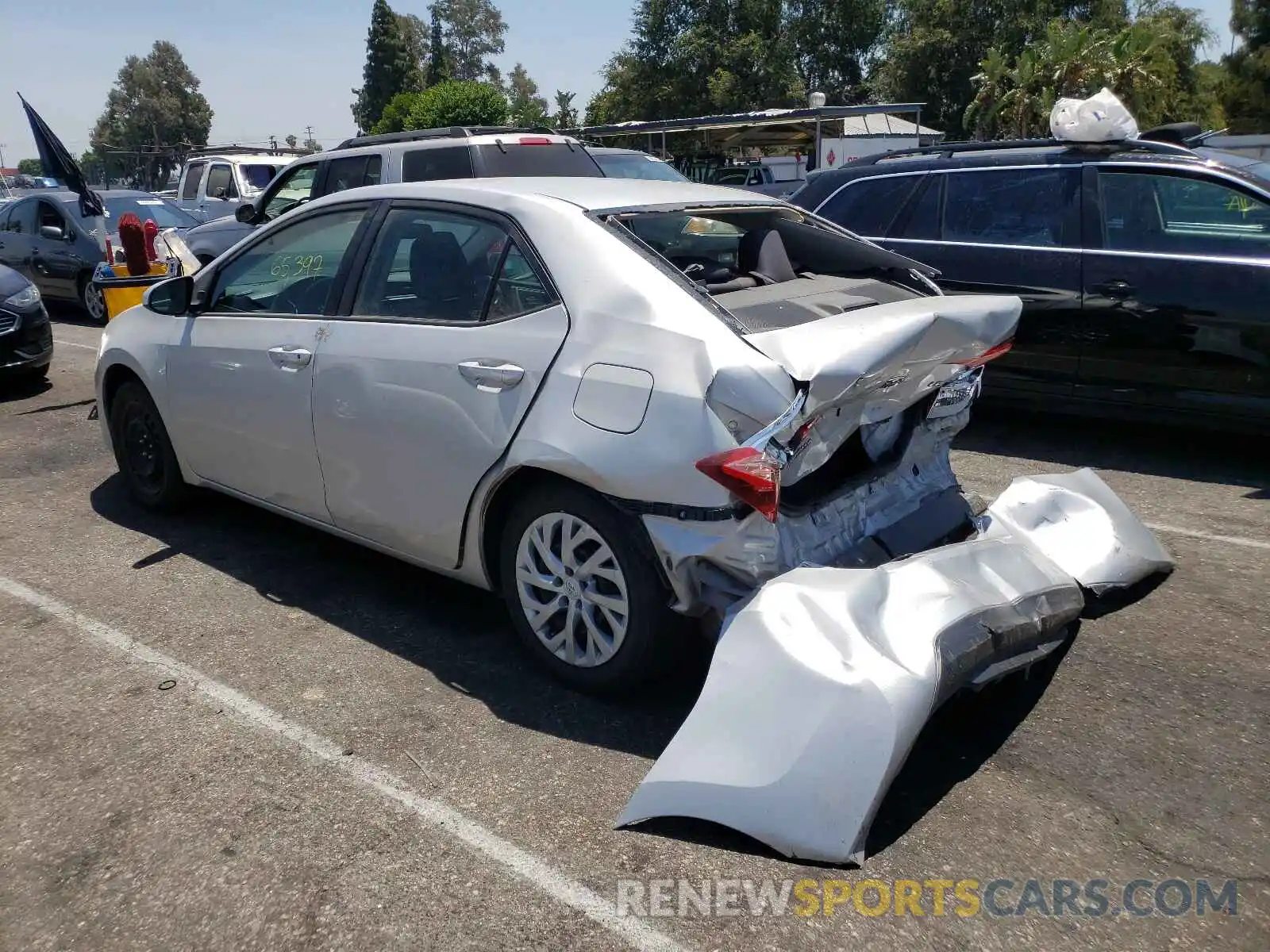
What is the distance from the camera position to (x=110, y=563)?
504cm

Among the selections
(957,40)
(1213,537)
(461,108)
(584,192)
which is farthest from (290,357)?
(957,40)

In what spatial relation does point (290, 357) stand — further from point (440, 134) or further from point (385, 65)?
point (385, 65)

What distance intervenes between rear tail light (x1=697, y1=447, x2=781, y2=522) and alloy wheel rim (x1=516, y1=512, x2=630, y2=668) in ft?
1.63

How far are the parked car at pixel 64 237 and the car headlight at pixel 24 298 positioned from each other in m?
4.15

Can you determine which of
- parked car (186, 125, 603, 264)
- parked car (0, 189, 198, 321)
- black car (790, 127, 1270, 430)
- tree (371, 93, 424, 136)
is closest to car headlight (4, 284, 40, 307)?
parked car (186, 125, 603, 264)

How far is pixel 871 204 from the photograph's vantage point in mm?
7246

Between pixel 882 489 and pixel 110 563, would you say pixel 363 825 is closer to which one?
pixel 882 489

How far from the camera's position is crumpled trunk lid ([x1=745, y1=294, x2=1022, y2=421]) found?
3160 mm

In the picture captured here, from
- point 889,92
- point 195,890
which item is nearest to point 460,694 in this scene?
point 195,890

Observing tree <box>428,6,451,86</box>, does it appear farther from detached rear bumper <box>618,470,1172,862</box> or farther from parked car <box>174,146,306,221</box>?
detached rear bumper <box>618,470,1172,862</box>

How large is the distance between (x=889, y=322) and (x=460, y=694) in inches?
73.4

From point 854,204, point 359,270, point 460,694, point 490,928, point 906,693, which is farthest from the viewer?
point 854,204

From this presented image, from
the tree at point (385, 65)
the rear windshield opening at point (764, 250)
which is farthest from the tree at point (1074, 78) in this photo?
the tree at point (385, 65)

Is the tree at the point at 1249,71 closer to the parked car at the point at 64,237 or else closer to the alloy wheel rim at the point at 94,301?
the parked car at the point at 64,237
